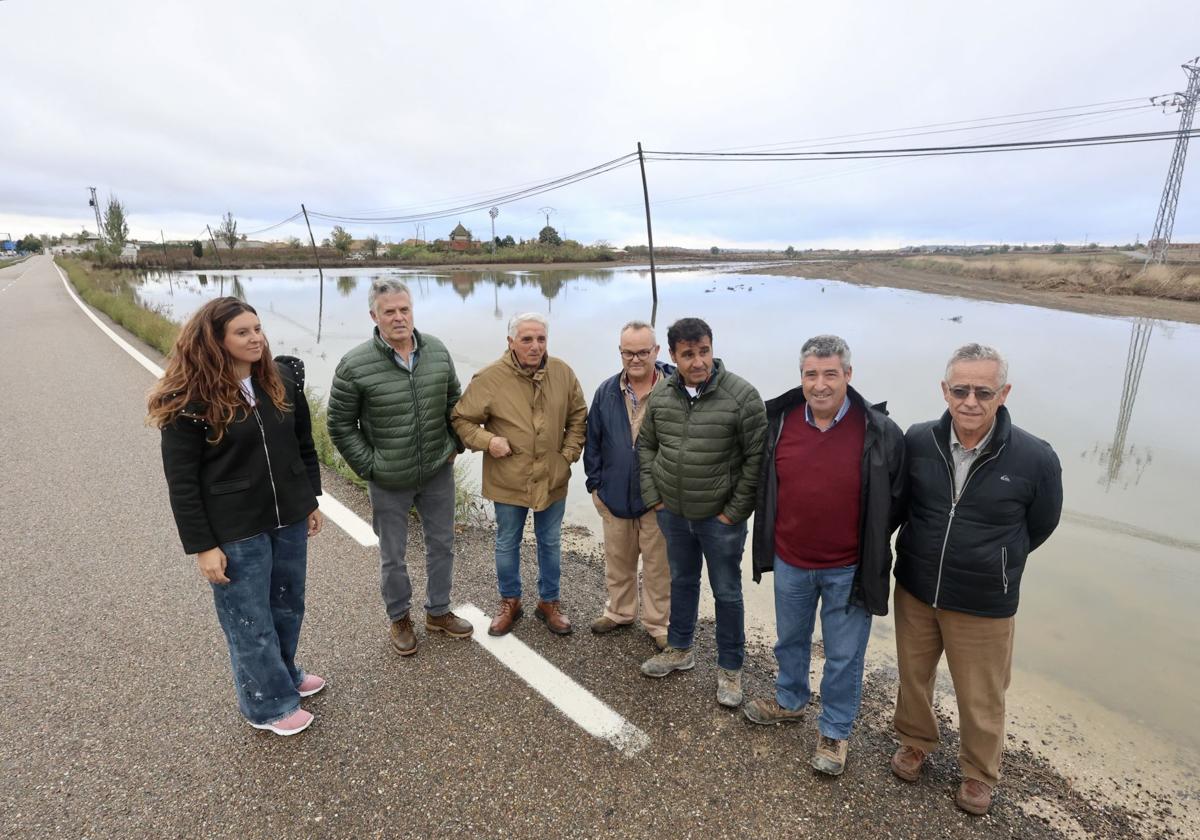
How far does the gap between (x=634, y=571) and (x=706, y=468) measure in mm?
963

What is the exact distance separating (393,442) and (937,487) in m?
2.51

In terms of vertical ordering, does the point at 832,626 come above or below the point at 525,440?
below

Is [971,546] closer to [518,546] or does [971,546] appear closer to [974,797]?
[974,797]

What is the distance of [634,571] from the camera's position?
3381mm

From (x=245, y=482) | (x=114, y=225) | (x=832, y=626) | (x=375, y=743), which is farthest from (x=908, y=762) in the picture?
(x=114, y=225)

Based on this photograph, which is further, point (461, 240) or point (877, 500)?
point (461, 240)

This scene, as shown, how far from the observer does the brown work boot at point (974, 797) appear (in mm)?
2262

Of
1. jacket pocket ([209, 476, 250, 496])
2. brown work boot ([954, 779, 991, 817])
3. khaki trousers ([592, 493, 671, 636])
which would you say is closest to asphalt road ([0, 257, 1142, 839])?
brown work boot ([954, 779, 991, 817])

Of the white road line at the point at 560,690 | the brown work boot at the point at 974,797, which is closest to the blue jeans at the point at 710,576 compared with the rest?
the white road line at the point at 560,690

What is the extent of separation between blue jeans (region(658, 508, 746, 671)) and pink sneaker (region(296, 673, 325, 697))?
1.79 m

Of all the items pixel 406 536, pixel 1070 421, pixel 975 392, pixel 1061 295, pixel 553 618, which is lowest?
pixel 1070 421

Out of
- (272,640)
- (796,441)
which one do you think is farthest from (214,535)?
Answer: (796,441)

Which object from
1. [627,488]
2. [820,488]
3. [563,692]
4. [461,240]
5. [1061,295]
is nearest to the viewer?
[820,488]

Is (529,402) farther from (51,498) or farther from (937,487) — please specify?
(51,498)
